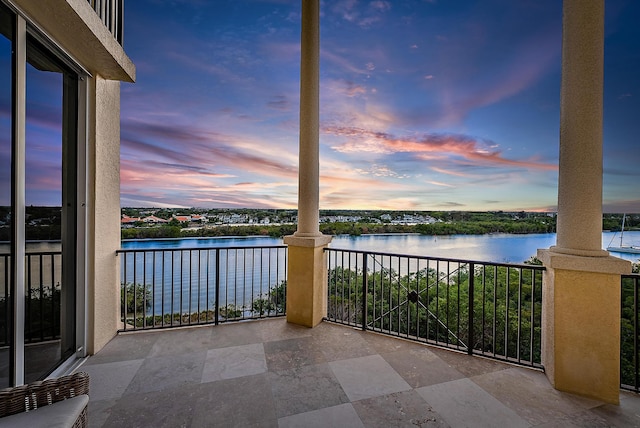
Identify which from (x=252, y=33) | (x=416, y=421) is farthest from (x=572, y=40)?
(x=252, y=33)

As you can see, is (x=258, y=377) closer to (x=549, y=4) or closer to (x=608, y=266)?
(x=608, y=266)

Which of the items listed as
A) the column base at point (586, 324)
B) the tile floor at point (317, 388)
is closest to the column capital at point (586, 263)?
the column base at point (586, 324)

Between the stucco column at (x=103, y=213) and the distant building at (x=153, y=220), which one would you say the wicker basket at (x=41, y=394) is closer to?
the stucco column at (x=103, y=213)

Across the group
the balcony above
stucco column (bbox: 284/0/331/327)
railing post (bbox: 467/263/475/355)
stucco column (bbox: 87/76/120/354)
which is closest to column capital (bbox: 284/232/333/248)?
stucco column (bbox: 284/0/331/327)

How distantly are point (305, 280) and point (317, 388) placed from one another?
1.54m

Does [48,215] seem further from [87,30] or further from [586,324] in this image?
[586,324]

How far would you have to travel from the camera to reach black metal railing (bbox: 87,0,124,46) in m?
2.51

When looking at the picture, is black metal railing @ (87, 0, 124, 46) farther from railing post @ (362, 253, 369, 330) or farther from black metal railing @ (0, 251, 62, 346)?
railing post @ (362, 253, 369, 330)

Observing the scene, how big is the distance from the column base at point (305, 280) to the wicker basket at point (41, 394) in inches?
99.3

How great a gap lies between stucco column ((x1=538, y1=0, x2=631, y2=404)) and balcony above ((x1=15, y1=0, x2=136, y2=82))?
402 centimetres

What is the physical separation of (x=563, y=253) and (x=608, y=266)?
280 mm

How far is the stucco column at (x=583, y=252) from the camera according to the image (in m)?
2.12

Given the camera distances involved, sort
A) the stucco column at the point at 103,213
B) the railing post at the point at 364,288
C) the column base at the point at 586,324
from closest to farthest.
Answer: the column base at the point at 586,324
the stucco column at the point at 103,213
the railing post at the point at 364,288

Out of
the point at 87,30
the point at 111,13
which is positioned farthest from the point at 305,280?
the point at 111,13
